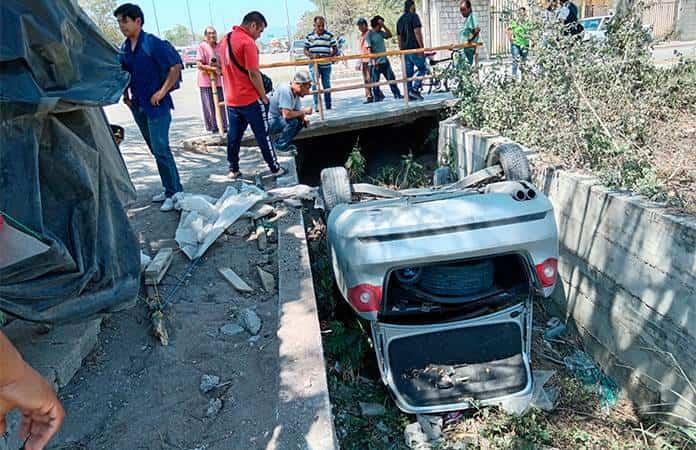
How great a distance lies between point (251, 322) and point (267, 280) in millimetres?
530

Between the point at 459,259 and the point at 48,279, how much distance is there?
2121 mm

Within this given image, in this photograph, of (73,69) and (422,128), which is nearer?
(73,69)

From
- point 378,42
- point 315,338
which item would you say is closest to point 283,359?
point 315,338

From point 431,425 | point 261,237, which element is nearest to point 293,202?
point 261,237

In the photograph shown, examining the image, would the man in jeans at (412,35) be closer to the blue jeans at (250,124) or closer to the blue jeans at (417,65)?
the blue jeans at (417,65)

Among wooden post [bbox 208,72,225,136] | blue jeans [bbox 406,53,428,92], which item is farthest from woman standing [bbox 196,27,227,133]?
blue jeans [bbox 406,53,428,92]

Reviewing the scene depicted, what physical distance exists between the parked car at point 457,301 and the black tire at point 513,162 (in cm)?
58

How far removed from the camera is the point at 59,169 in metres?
2.47

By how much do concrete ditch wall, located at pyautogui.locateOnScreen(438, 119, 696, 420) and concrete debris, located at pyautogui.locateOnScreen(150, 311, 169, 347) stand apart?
126 inches

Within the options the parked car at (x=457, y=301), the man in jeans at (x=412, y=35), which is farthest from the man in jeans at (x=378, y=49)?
the parked car at (x=457, y=301)

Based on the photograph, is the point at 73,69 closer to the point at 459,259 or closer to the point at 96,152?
the point at 96,152

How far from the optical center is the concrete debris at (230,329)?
3312 millimetres

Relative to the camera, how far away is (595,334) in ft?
13.4

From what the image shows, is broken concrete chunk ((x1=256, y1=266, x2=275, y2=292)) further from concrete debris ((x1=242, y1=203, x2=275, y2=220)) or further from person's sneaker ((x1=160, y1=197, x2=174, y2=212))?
person's sneaker ((x1=160, y1=197, x2=174, y2=212))
